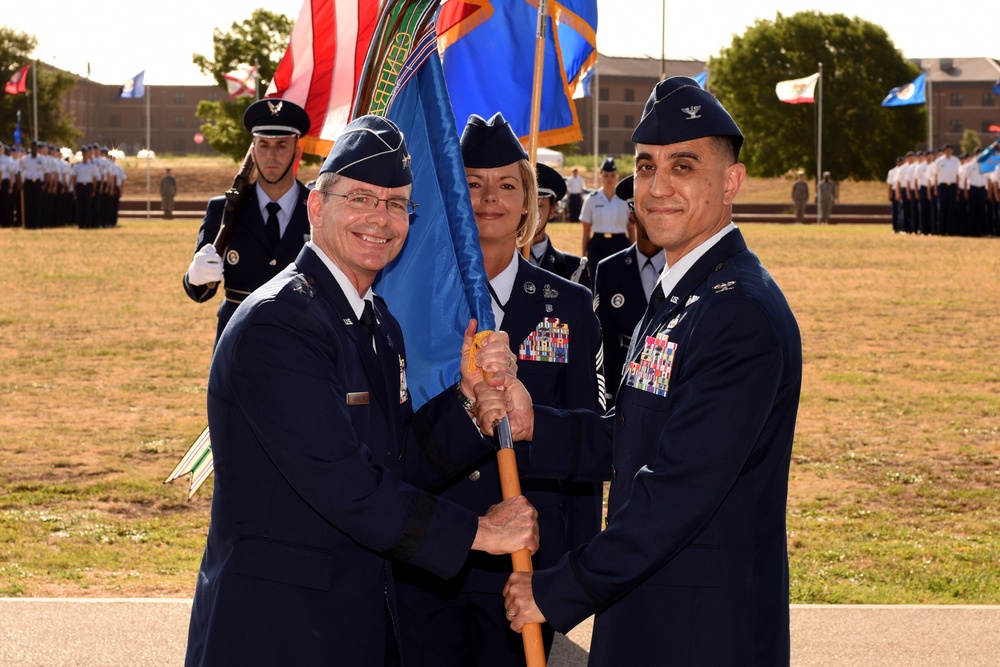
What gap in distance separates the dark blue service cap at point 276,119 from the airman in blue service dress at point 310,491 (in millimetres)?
4237

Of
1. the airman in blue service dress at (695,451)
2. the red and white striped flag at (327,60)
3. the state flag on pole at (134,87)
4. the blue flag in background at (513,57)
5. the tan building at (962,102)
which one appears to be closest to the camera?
the airman in blue service dress at (695,451)

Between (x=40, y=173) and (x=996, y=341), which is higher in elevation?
(x=40, y=173)

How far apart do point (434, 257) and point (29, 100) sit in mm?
82307

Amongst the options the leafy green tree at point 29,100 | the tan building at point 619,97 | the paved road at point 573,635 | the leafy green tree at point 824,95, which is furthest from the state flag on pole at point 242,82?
the tan building at point 619,97

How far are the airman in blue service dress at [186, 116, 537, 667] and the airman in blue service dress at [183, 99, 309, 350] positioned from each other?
428 centimetres

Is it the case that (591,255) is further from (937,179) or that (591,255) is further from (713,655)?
(937,179)

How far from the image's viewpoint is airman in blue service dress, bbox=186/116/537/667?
3164 millimetres

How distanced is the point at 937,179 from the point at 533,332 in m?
38.5

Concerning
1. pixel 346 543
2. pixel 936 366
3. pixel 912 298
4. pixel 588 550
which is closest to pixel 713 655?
pixel 588 550

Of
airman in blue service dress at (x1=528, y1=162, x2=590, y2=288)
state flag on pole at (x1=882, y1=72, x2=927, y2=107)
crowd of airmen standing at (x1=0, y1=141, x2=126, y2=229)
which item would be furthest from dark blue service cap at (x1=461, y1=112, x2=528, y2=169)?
state flag on pole at (x1=882, y1=72, x2=927, y2=107)

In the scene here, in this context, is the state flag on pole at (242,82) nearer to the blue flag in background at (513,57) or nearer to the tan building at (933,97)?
the blue flag in background at (513,57)

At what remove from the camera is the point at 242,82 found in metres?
57.1

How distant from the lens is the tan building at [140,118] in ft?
440

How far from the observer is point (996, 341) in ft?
55.6
